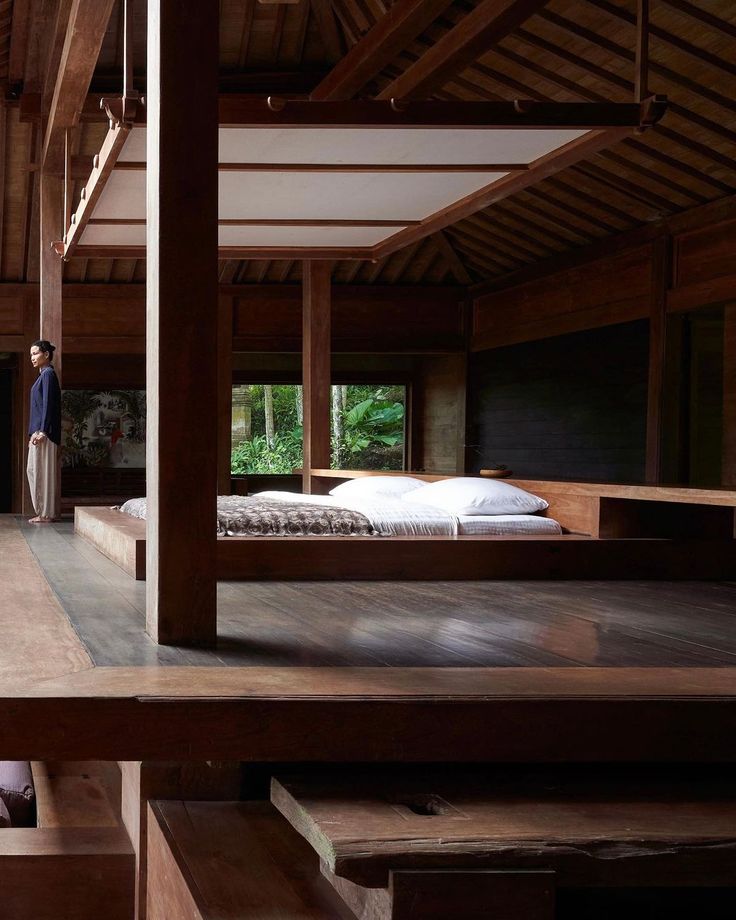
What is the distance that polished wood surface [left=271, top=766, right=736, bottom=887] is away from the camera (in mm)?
1630

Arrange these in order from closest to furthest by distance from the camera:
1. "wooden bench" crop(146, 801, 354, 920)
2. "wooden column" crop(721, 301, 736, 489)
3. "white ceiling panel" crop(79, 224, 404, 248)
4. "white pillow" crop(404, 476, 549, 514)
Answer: "wooden bench" crop(146, 801, 354, 920), "white pillow" crop(404, 476, 549, 514), "white ceiling panel" crop(79, 224, 404, 248), "wooden column" crop(721, 301, 736, 489)

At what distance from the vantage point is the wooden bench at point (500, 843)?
5.31 ft

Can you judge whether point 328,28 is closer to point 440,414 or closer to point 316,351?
point 316,351

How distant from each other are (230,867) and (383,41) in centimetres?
501

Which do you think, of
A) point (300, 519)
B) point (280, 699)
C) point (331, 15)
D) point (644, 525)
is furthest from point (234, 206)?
point (280, 699)

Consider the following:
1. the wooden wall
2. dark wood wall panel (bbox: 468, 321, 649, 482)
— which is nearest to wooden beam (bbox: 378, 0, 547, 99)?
the wooden wall

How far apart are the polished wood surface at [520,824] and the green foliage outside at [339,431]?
13.6 metres

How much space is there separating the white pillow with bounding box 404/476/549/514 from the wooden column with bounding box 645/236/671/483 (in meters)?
3.66

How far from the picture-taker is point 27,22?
787 centimetres

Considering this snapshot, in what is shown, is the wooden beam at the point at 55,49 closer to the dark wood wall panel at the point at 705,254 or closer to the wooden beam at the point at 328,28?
the wooden beam at the point at 328,28

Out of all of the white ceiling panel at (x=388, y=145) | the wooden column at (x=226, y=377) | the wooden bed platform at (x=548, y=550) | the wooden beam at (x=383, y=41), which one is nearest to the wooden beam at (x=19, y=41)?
the wooden beam at (x=383, y=41)

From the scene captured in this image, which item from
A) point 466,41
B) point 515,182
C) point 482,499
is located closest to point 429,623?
point 482,499

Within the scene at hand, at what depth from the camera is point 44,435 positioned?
7.67 m

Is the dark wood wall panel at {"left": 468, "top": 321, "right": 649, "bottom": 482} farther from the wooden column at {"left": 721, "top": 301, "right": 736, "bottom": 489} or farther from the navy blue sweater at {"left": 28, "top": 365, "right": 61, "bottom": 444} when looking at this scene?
the navy blue sweater at {"left": 28, "top": 365, "right": 61, "bottom": 444}
